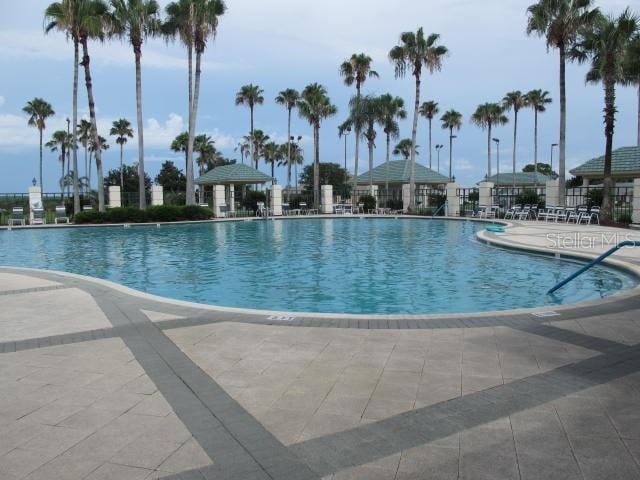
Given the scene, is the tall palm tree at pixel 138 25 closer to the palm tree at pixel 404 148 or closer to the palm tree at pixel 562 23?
the palm tree at pixel 562 23

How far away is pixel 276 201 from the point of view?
35688 millimetres

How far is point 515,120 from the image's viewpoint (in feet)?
181

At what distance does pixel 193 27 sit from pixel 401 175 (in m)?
20.6

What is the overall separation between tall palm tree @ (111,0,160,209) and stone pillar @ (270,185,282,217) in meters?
8.57

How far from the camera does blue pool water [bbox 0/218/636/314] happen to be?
9.21 metres

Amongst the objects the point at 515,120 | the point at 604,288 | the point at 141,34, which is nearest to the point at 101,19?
the point at 141,34

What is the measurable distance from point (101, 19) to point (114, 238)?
1625 centimetres

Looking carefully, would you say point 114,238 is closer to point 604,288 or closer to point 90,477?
point 604,288

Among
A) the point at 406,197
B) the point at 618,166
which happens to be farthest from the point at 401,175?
the point at 618,166

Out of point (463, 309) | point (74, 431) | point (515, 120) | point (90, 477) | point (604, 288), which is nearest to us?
point (90, 477)

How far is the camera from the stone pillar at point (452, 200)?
109 ft

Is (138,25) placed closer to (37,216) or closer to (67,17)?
(67,17)

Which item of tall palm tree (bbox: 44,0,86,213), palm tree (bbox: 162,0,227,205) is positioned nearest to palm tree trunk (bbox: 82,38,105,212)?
tall palm tree (bbox: 44,0,86,213)

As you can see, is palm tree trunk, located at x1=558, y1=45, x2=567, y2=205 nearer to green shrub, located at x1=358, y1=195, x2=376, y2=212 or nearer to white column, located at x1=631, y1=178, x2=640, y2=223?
white column, located at x1=631, y1=178, x2=640, y2=223
